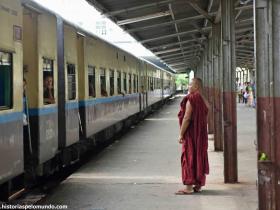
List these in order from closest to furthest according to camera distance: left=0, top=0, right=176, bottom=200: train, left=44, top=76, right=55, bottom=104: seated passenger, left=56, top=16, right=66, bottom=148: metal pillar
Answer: left=0, top=0, right=176, bottom=200: train, left=44, top=76, right=55, bottom=104: seated passenger, left=56, top=16, right=66, bottom=148: metal pillar

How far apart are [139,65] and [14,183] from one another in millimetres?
18037

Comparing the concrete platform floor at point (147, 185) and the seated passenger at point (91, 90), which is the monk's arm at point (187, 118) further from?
the seated passenger at point (91, 90)

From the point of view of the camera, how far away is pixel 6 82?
6855mm

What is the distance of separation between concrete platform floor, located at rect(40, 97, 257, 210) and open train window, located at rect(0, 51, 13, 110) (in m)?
1.83

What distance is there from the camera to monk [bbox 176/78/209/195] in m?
8.49

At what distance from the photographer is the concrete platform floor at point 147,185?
26.1 feet

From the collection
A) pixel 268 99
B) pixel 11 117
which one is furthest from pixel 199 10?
pixel 11 117

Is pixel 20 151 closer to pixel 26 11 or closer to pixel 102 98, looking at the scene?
pixel 26 11

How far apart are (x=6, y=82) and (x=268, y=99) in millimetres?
3150

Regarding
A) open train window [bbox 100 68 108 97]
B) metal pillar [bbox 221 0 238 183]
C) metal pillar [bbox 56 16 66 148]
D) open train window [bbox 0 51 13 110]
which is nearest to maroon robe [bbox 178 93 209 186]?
metal pillar [bbox 221 0 238 183]

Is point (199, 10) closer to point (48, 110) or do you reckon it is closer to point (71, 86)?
point (71, 86)

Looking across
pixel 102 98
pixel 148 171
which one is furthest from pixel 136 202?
pixel 102 98

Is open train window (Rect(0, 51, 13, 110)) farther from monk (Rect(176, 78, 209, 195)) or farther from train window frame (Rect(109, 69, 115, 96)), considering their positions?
train window frame (Rect(109, 69, 115, 96))

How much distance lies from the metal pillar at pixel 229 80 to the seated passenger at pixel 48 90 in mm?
3127
